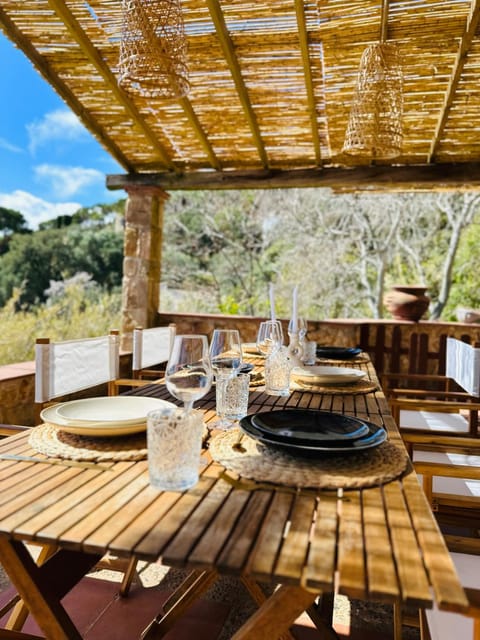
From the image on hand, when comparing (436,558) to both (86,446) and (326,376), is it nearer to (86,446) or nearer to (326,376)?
(86,446)

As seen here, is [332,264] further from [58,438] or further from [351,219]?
[58,438]

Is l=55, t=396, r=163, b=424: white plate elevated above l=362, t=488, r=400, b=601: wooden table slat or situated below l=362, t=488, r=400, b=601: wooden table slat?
above

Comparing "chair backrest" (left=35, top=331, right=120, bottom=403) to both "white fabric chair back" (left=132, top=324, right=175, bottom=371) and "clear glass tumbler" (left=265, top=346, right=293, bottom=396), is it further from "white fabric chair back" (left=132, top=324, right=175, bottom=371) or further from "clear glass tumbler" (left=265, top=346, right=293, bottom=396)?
"clear glass tumbler" (left=265, top=346, right=293, bottom=396)

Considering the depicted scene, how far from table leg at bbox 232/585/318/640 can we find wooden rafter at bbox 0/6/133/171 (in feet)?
12.4

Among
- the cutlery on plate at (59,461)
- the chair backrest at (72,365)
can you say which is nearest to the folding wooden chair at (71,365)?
the chair backrest at (72,365)

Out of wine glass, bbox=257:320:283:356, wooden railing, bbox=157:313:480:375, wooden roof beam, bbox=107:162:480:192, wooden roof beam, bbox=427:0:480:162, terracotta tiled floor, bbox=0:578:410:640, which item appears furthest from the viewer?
wooden railing, bbox=157:313:480:375

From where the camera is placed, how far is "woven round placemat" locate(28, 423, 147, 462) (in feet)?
3.32

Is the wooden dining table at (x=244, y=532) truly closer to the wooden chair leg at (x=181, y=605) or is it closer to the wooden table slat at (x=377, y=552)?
the wooden table slat at (x=377, y=552)

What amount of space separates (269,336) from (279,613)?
4.35ft

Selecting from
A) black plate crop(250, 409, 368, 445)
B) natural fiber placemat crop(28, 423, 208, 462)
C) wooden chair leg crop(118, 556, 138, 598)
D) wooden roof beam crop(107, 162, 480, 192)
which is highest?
wooden roof beam crop(107, 162, 480, 192)

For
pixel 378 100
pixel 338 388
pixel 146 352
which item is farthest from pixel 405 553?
pixel 378 100

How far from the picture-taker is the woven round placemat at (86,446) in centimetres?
101

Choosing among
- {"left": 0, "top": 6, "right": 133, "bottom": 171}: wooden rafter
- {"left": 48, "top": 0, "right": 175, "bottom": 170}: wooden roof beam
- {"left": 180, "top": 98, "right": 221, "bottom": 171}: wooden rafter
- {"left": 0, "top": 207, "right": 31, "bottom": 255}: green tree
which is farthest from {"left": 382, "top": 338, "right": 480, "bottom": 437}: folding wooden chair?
{"left": 0, "top": 207, "right": 31, "bottom": 255}: green tree

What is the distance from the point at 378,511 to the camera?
0.81m
